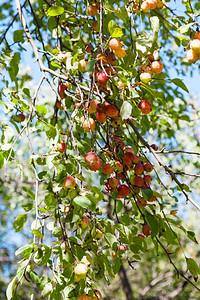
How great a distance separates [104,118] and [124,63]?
28cm

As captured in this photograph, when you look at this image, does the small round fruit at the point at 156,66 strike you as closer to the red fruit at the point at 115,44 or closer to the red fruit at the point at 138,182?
the red fruit at the point at 115,44

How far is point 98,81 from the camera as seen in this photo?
3.62 ft

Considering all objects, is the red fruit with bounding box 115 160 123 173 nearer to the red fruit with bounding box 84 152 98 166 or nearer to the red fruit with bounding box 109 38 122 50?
the red fruit with bounding box 84 152 98 166

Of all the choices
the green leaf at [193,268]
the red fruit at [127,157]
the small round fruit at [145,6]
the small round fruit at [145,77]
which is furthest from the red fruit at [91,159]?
the small round fruit at [145,6]

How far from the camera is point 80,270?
0.85m

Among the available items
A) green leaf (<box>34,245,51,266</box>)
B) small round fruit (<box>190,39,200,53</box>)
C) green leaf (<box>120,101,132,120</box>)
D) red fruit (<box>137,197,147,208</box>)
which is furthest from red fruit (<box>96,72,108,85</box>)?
green leaf (<box>34,245,51,266</box>)

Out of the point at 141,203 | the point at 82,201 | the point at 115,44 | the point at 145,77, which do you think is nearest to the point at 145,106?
the point at 145,77

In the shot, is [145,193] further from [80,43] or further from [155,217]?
[80,43]

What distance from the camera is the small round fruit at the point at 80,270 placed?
2.78ft

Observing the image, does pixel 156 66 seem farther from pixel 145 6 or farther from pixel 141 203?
pixel 141 203

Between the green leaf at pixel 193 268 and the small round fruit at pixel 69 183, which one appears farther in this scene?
the green leaf at pixel 193 268

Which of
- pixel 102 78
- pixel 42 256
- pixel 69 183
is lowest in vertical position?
pixel 42 256

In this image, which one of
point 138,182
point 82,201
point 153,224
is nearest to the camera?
point 82,201

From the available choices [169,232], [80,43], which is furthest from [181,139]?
[169,232]
